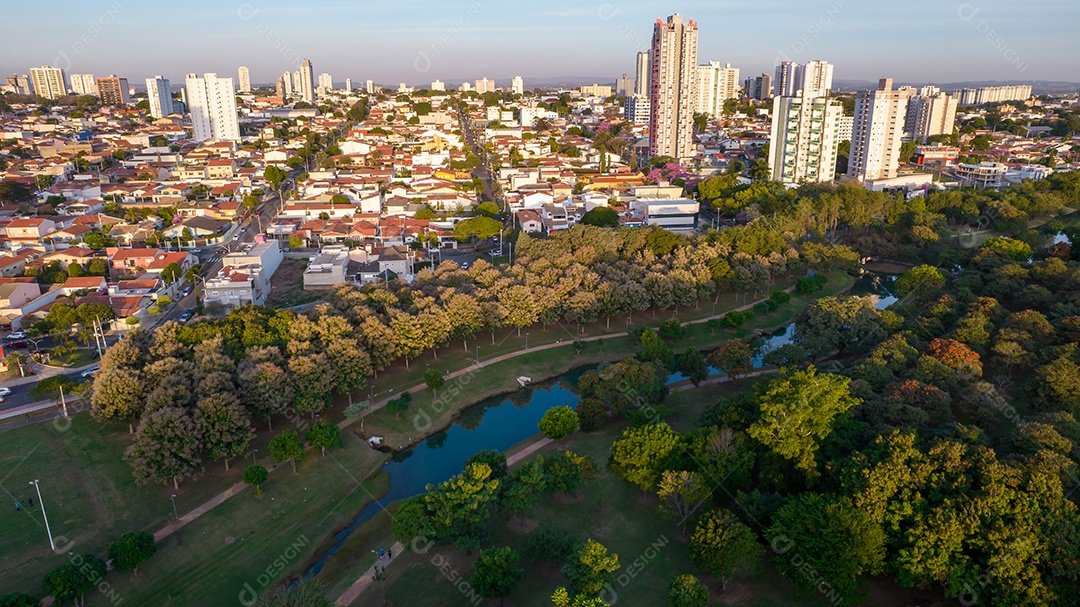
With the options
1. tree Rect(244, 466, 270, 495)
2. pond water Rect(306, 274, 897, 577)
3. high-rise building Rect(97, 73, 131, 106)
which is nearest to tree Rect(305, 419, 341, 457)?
tree Rect(244, 466, 270, 495)

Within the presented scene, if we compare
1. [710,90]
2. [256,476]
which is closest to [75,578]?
[256,476]

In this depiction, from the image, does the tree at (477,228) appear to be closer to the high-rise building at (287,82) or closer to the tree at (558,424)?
the tree at (558,424)

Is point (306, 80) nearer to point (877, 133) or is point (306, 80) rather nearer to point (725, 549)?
point (877, 133)

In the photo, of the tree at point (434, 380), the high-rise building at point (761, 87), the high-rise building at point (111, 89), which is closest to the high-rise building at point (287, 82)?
the high-rise building at point (111, 89)

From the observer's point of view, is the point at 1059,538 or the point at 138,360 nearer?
the point at 1059,538

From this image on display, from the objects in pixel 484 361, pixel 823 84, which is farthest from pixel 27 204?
pixel 823 84

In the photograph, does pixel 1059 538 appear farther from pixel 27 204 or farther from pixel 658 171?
pixel 27 204
